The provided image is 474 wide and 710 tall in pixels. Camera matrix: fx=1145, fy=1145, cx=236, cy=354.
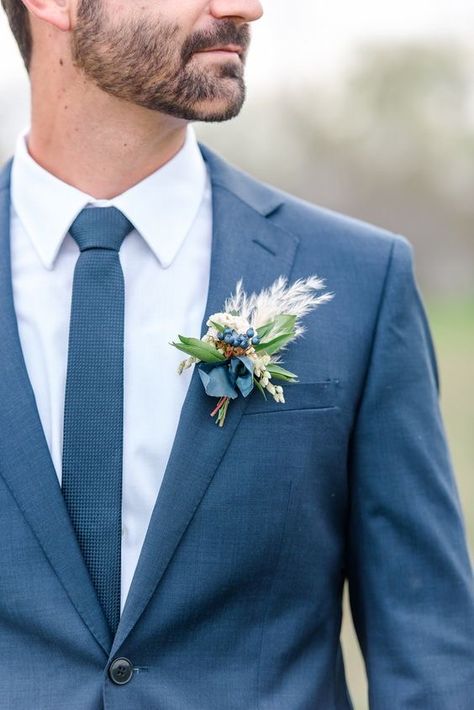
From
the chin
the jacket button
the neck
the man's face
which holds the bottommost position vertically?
the jacket button

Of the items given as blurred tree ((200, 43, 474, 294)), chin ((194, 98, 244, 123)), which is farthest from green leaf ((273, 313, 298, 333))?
blurred tree ((200, 43, 474, 294))

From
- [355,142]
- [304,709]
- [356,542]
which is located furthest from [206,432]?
[355,142]

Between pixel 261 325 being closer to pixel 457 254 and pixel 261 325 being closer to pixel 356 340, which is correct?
pixel 356 340

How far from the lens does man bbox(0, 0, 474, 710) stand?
2.26 m

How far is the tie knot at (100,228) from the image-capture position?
8.06 ft

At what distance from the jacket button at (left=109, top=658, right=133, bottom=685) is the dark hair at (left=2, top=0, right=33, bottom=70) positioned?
1.46 m

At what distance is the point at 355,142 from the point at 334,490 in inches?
514

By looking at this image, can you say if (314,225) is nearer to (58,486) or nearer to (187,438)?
(187,438)

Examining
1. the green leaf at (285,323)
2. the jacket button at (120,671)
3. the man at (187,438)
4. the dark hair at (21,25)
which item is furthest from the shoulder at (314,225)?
the jacket button at (120,671)

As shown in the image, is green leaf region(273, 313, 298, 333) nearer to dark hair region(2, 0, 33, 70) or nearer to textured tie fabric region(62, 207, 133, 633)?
textured tie fabric region(62, 207, 133, 633)

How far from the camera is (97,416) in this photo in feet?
7.58

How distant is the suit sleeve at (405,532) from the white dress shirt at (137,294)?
1.38 feet

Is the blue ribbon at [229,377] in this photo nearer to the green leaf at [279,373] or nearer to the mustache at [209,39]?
the green leaf at [279,373]

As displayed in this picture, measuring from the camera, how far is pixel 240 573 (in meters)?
2.32
